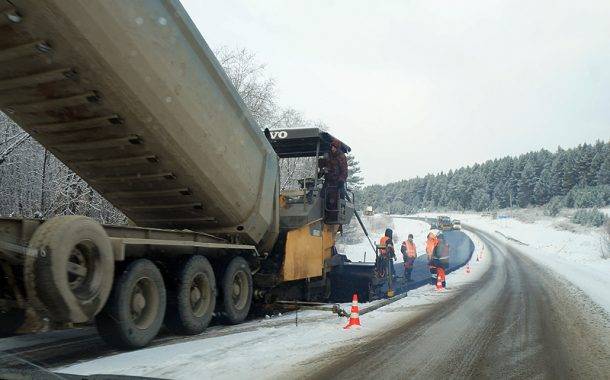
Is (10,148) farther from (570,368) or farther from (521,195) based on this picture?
(521,195)

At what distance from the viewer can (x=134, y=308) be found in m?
5.16

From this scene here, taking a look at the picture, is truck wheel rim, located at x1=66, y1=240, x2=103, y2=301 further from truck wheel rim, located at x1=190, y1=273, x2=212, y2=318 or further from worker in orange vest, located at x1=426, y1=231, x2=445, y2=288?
worker in orange vest, located at x1=426, y1=231, x2=445, y2=288

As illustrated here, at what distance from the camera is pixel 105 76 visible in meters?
4.62

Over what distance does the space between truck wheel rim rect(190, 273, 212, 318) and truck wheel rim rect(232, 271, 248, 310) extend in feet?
2.67

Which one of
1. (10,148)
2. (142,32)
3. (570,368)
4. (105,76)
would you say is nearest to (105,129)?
(105,76)

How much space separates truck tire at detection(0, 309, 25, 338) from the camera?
426 cm

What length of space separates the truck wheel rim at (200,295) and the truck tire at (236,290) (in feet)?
1.47

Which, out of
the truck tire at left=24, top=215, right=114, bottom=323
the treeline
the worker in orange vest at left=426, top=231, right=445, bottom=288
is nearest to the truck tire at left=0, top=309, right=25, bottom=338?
the truck tire at left=24, top=215, right=114, bottom=323

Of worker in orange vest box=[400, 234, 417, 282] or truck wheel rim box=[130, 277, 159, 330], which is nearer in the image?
truck wheel rim box=[130, 277, 159, 330]

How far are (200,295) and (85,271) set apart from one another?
211 centimetres

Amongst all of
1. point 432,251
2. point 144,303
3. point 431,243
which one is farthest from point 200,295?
point 431,243

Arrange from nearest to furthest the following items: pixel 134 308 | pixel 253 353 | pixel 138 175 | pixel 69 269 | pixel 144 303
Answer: pixel 69 269
pixel 253 353
pixel 134 308
pixel 144 303
pixel 138 175

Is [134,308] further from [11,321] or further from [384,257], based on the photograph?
[384,257]

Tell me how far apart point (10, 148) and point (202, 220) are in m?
8.19
